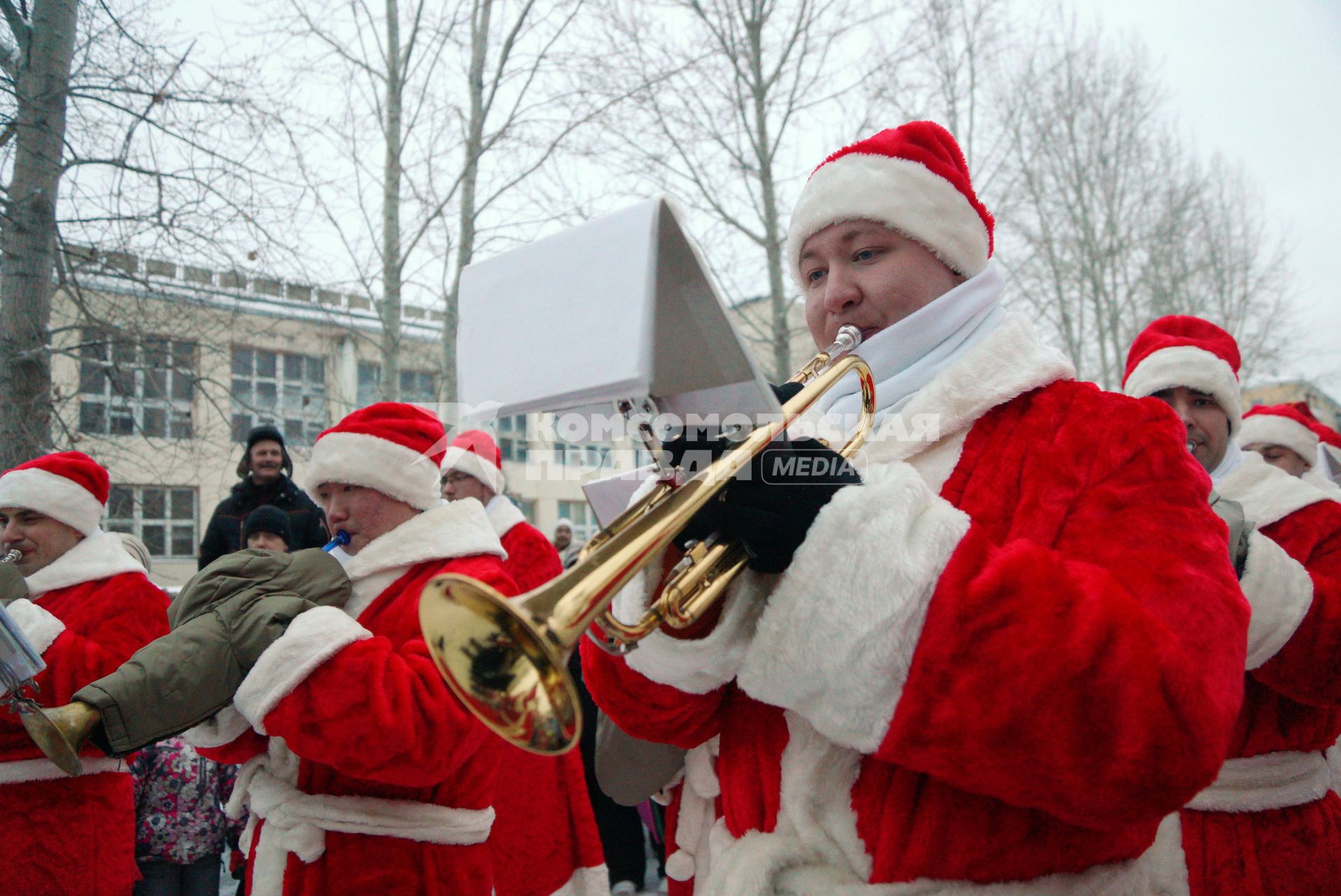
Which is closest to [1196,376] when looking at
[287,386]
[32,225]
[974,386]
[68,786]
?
[974,386]

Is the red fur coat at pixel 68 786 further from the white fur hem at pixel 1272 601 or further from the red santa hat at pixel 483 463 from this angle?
the white fur hem at pixel 1272 601

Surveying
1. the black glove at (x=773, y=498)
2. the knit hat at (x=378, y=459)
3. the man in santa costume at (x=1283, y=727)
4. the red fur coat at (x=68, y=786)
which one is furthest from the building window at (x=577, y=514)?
the black glove at (x=773, y=498)

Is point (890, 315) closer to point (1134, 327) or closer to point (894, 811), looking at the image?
point (894, 811)

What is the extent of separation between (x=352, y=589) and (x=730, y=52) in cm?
904

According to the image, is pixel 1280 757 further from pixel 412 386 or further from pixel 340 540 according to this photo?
pixel 412 386

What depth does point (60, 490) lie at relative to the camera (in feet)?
12.3

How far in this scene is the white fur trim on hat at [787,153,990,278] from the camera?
165 cm

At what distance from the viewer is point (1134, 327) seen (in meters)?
17.9

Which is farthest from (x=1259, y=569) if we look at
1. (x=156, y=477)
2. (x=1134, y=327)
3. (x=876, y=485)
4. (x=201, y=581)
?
(x=1134, y=327)

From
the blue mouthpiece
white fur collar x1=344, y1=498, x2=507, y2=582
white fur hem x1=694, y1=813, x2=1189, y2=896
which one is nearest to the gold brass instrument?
white fur hem x1=694, y1=813, x2=1189, y2=896

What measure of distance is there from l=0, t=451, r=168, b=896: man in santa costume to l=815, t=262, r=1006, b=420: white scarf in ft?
9.57

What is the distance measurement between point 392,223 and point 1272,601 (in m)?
8.56

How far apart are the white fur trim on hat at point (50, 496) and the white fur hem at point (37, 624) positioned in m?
0.54

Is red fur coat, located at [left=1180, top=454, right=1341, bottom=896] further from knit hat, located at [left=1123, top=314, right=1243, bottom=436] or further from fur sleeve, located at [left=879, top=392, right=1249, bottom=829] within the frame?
fur sleeve, located at [left=879, top=392, right=1249, bottom=829]
